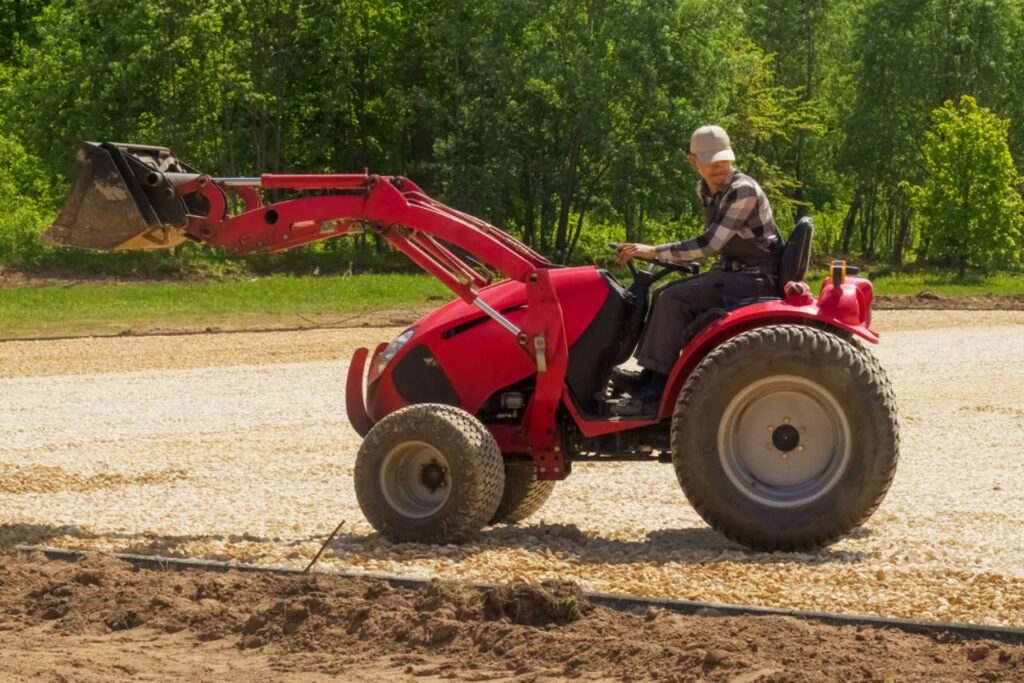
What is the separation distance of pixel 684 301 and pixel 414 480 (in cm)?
187

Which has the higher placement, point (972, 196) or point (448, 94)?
point (448, 94)

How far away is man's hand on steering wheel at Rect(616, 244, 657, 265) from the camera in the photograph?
9.20 m

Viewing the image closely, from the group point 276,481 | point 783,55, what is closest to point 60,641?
point 276,481

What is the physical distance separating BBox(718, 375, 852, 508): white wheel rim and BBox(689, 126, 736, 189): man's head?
4.09 feet

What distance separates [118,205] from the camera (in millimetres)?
9969

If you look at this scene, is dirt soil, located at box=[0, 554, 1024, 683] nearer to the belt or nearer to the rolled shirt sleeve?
the rolled shirt sleeve

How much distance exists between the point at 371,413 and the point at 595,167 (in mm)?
37591

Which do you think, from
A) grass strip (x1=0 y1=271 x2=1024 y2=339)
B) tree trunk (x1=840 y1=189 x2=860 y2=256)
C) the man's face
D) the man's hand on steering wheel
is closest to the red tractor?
the man's hand on steering wheel

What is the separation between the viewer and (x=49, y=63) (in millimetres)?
43156

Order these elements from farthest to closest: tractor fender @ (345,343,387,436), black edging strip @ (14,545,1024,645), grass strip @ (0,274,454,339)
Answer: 1. grass strip @ (0,274,454,339)
2. tractor fender @ (345,343,387,436)
3. black edging strip @ (14,545,1024,645)

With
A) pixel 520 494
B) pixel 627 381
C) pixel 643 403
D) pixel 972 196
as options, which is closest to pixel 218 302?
pixel 972 196

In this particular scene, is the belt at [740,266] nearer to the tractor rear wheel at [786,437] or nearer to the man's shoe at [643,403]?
the tractor rear wheel at [786,437]

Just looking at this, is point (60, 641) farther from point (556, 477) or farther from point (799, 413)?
point (799, 413)

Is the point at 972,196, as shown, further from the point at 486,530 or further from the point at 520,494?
the point at 486,530
